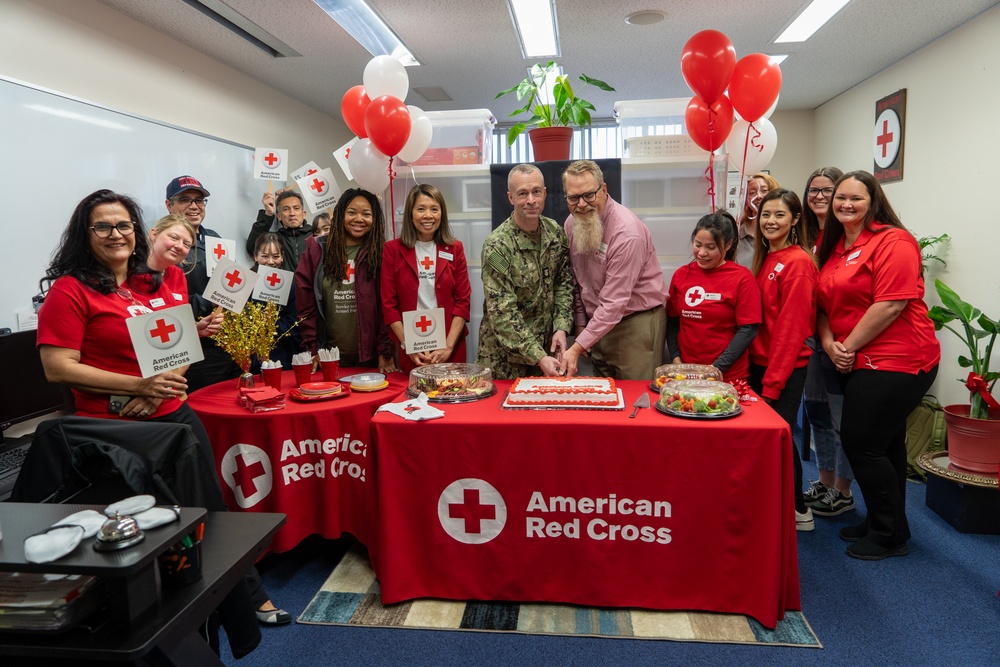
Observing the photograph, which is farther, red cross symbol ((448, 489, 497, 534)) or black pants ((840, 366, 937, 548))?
black pants ((840, 366, 937, 548))


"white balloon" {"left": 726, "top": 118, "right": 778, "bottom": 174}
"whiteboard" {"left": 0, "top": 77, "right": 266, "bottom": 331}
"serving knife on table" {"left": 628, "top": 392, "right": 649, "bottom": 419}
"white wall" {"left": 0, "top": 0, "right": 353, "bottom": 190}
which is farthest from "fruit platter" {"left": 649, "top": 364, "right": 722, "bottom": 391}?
"white wall" {"left": 0, "top": 0, "right": 353, "bottom": 190}

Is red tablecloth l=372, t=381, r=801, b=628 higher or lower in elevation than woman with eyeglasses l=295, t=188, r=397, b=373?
lower

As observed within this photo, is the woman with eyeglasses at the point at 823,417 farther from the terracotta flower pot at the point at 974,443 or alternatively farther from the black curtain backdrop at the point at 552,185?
the black curtain backdrop at the point at 552,185

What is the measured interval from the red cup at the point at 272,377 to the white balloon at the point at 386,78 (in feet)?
4.88

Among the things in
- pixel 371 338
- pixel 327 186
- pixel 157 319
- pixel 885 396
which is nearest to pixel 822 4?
pixel 885 396

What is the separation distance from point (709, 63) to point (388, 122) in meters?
1.44

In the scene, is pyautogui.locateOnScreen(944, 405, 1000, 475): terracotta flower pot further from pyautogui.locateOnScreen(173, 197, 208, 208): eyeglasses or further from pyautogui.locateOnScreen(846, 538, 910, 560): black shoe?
pyautogui.locateOnScreen(173, 197, 208, 208): eyeglasses

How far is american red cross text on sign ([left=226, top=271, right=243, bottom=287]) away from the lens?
2.25 metres

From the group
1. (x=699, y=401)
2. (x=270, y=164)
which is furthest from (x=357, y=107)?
(x=699, y=401)

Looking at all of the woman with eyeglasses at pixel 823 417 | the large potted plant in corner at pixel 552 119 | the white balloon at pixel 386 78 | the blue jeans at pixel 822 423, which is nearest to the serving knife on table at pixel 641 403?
the woman with eyeglasses at pixel 823 417

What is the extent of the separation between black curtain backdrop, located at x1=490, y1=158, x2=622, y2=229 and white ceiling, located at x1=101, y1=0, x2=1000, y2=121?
1362mm

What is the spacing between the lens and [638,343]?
273 centimetres

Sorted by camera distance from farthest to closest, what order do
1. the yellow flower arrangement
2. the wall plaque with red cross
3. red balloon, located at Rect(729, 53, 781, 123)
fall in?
1. the wall plaque with red cross
2. red balloon, located at Rect(729, 53, 781, 123)
3. the yellow flower arrangement

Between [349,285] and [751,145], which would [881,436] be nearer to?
[751,145]
